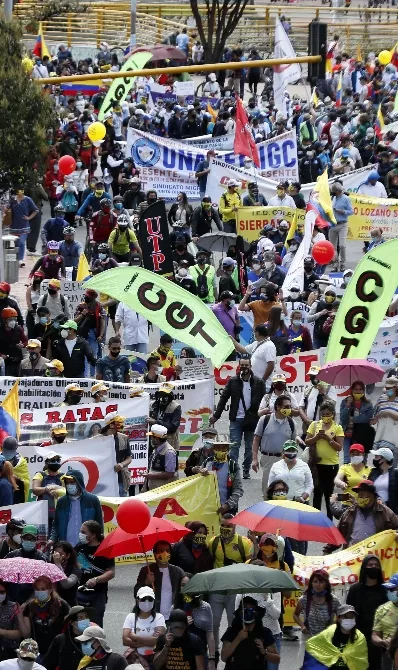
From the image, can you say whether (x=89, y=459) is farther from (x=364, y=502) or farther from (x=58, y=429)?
(x=364, y=502)

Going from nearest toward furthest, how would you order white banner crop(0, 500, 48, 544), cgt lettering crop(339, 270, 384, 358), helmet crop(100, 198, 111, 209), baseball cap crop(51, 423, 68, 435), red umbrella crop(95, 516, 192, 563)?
red umbrella crop(95, 516, 192, 563) → white banner crop(0, 500, 48, 544) → baseball cap crop(51, 423, 68, 435) → cgt lettering crop(339, 270, 384, 358) → helmet crop(100, 198, 111, 209)

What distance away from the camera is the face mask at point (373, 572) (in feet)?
42.2

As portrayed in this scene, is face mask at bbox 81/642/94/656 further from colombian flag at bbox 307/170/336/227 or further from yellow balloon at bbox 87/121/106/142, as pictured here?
yellow balloon at bbox 87/121/106/142

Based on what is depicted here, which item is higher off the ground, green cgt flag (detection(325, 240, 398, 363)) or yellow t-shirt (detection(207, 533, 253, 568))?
green cgt flag (detection(325, 240, 398, 363))

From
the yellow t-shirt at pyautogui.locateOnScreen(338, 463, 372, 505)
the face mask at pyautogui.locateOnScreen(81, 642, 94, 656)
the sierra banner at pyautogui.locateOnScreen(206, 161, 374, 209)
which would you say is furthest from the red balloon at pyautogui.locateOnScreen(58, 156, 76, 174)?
the face mask at pyautogui.locateOnScreen(81, 642, 94, 656)

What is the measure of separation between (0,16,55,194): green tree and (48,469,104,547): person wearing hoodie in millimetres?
14450

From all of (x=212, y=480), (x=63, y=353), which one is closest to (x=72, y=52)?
(x=63, y=353)

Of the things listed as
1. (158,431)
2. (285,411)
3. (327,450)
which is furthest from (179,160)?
(158,431)

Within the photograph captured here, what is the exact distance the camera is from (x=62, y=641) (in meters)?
12.2

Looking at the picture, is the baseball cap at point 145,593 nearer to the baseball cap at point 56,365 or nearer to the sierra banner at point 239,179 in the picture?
the baseball cap at point 56,365

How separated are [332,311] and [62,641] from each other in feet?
30.1

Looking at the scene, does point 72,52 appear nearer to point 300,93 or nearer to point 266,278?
point 300,93

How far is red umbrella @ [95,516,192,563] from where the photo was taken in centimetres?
1339

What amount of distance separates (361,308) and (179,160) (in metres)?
13.0
